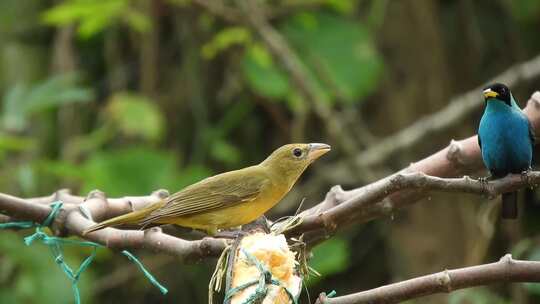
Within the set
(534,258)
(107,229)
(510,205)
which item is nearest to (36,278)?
(534,258)

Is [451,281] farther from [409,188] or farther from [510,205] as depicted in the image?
[510,205]

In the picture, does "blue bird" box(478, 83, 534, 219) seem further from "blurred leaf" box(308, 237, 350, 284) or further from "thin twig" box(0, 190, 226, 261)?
"blurred leaf" box(308, 237, 350, 284)

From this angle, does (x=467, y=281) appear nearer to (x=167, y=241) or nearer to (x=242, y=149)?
(x=167, y=241)

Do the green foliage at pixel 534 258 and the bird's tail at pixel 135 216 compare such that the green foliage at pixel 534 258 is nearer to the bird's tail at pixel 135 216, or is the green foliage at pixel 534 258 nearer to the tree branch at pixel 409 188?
the tree branch at pixel 409 188

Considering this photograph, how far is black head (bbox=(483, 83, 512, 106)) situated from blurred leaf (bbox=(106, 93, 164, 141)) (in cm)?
361

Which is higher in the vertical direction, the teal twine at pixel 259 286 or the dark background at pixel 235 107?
the dark background at pixel 235 107

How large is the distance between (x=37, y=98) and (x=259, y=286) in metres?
4.22

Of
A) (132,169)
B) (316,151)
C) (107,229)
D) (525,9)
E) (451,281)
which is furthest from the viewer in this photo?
(525,9)

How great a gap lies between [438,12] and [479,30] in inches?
14.1

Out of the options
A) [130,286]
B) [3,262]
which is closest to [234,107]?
[130,286]

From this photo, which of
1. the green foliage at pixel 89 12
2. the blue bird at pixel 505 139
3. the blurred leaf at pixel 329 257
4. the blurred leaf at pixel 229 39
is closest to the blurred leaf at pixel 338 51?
the blurred leaf at pixel 229 39

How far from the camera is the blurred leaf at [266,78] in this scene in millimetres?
6386

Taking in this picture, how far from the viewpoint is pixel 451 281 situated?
6.89ft

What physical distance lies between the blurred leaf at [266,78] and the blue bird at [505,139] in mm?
3440
